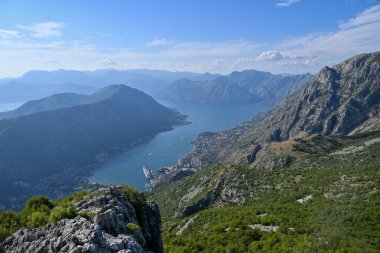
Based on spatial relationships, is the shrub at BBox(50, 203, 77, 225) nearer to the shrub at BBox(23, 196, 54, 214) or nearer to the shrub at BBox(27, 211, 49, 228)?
the shrub at BBox(27, 211, 49, 228)

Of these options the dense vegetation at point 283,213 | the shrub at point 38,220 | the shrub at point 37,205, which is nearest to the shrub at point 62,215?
the shrub at point 38,220

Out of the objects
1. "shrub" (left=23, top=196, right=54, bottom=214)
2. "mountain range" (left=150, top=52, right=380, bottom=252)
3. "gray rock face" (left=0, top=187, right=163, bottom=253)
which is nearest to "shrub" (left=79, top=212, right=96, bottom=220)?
"gray rock face" (left=0, top=187, right=163, bottom=253)

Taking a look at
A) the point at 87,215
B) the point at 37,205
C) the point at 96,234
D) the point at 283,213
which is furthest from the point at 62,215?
the point at 283,213

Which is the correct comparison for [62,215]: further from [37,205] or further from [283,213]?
[283,213]

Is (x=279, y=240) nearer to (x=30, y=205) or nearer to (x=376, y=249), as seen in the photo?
(x=376, y=249)

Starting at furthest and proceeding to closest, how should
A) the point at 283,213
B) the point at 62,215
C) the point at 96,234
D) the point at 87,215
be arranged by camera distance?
the point at 283,213 → the point at 62,215 → the point at 87,215 → the point at 96,234

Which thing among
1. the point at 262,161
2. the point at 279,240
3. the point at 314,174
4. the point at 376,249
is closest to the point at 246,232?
the point at 279,240
